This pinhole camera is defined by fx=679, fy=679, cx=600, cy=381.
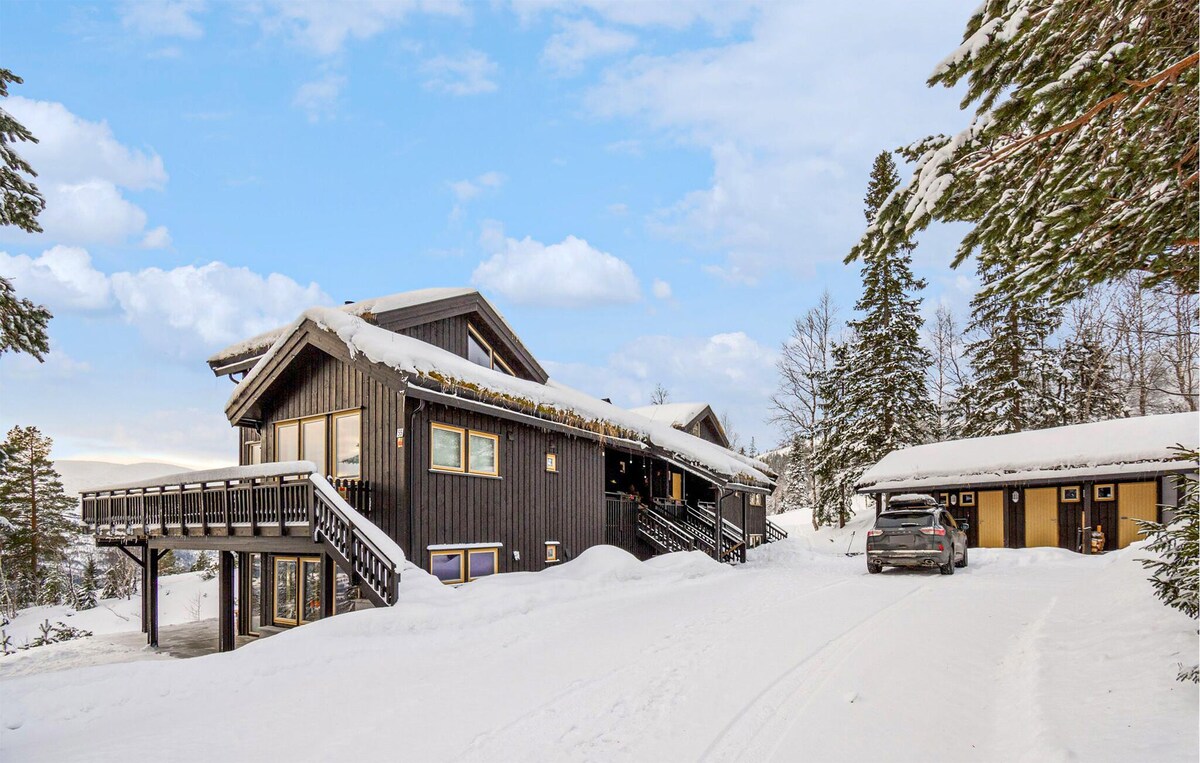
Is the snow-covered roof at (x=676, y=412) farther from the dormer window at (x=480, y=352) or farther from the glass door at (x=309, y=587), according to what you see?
the glass door at (x=309, y=587)

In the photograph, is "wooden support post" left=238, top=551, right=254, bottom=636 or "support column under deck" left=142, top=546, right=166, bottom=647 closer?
"support column under deck" left=142, top=546, right=166, bottom=647

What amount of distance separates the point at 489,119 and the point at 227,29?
6.94 metres

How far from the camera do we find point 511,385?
50.7ft

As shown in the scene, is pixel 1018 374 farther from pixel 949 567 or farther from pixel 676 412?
pixel 949 567

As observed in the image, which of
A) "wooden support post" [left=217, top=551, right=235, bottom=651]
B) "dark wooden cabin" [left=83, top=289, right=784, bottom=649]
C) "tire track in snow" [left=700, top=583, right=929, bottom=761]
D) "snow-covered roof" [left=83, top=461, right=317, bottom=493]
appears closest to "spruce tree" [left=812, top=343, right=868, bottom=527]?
"dark wooden cabin" [left=83, top=289, right=784, bottom=649]

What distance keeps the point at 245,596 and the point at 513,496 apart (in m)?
7.04

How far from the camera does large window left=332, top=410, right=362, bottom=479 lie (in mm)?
13867

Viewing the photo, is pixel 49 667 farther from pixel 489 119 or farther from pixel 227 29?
pixel 489 119

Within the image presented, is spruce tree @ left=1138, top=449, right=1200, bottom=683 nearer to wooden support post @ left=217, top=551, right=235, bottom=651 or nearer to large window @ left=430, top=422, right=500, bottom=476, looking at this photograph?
large window @ left=430, top=422, right=500, bottom=476

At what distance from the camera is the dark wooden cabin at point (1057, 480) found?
71.2 feet

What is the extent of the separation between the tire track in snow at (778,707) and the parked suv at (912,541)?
905 cm

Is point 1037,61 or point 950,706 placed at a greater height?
point 1037,61

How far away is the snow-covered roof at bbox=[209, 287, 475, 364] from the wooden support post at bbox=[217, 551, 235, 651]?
5192 mm

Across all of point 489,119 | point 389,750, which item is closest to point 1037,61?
point 389,750
